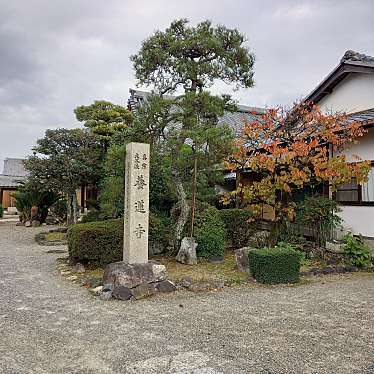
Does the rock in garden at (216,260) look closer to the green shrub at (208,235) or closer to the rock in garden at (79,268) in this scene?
the green shrub at (208,235)

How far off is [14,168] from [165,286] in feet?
125

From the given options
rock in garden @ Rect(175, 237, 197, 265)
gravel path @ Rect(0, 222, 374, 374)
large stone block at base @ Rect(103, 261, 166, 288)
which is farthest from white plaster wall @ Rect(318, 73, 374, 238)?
large stone block at base @ Rect(103, 261, 166, 288)

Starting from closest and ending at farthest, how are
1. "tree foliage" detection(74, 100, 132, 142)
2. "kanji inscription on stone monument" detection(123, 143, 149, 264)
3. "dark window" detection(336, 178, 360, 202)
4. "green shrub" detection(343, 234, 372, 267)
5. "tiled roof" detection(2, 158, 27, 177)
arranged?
"kanji inscription on stone monument" detection(123, 143, 149, 264) < "green shrub" detection(343, 234, 372, 267) < "dark window" detection(336, 178, 360, 202) < "tree foliage" detection(74, 100, 132, 142) < "tiled roof" detection(2, 158, 27, 177)

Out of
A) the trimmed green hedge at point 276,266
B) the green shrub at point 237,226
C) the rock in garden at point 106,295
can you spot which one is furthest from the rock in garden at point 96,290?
the green shrub at point 237,226

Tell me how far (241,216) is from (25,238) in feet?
33.2

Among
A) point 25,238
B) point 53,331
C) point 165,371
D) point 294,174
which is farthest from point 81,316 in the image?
point 25,238

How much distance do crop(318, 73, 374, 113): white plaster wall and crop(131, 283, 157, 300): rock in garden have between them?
29.3 feet

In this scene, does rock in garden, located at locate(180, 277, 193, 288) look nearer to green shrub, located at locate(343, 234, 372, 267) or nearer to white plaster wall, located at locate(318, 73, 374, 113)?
green shrub, located at locate(343, 234, 372, 267)

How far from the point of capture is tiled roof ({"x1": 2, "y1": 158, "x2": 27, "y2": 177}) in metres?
38.9

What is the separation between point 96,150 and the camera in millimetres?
15953

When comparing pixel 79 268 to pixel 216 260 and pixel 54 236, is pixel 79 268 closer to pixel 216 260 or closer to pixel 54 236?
pixel 216 260

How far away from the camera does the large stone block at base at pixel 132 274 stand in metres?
6.65

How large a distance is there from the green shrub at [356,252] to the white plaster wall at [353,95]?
15.3 ft

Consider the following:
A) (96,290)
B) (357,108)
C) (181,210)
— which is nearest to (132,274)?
(96,290)
